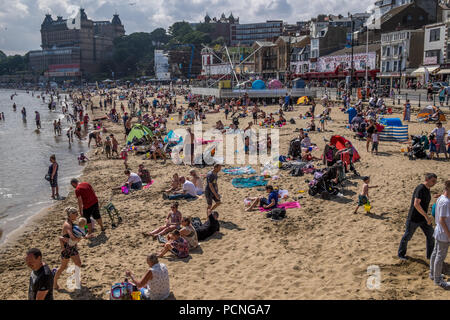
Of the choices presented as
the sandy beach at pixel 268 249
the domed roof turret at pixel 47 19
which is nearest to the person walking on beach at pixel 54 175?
the sandy beach at pixel 268 249

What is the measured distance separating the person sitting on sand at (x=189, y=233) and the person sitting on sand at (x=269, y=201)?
7.77ft

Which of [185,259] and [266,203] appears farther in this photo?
[266,203]

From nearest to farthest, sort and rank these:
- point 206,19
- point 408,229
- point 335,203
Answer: point 408,229 < point 335,203 < point 206,19

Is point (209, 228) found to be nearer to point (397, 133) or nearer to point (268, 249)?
point (268, 249)

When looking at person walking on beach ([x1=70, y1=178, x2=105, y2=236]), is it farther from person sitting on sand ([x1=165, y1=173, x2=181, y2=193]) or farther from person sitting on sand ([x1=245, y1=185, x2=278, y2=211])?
person sitting on sand ([x1=245, y1=185, x2=278, y2=211])

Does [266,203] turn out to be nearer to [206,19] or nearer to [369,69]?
[369,69]

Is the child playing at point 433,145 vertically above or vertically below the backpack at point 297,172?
above

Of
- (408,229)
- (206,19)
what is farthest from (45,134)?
(206,19)

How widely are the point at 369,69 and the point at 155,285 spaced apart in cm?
4490

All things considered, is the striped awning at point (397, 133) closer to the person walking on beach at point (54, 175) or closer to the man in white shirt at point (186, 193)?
the man in white shirt at point (186, 193)

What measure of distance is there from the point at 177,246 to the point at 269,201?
3.11 m

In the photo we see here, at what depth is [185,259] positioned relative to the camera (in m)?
7.19

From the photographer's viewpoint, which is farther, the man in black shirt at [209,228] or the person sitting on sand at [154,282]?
the man in black shirt at [209,228]

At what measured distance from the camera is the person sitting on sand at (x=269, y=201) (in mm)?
9469
